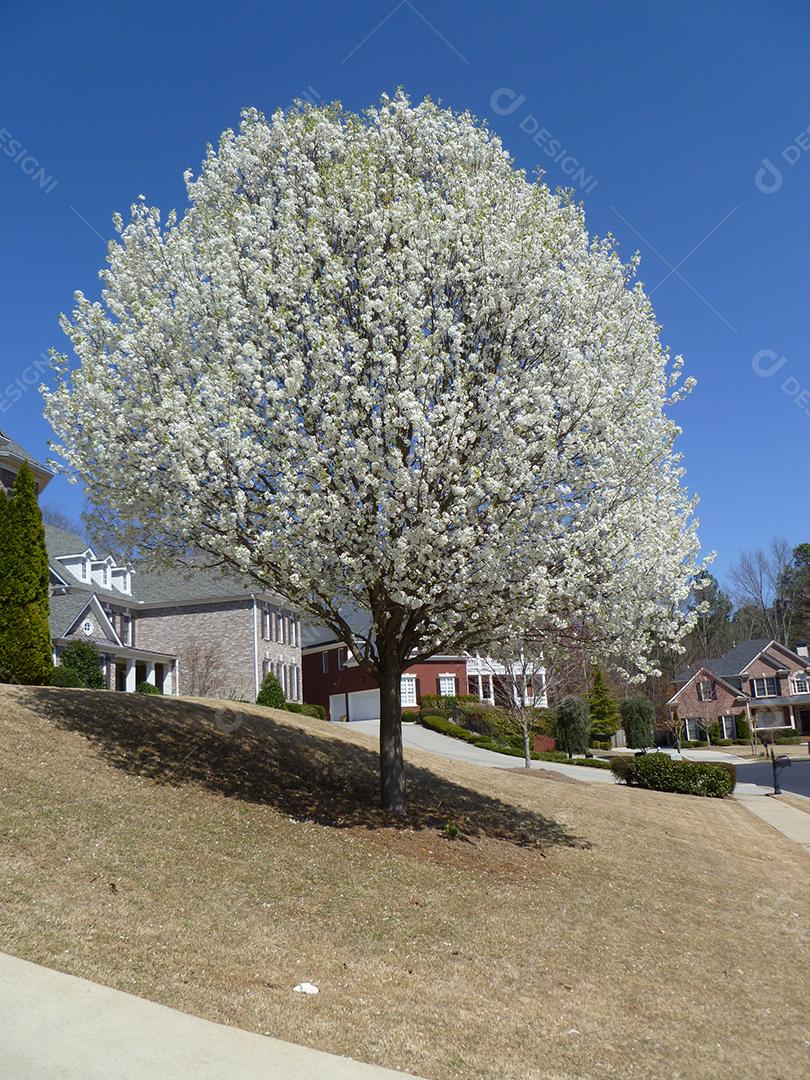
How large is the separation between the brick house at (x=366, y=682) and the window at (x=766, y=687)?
25.1 metres

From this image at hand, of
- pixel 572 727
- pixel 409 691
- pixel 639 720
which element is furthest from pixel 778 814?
pixel 409 691

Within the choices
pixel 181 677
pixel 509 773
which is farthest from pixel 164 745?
pixel 181 677

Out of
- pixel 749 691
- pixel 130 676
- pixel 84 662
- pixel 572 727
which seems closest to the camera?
pixel 84 662

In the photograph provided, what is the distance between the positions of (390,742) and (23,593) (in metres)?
9.89

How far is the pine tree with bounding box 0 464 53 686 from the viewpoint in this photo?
18.0 meters

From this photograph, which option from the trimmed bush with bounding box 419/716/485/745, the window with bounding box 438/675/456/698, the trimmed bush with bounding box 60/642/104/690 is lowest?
the trimmed bush with bounding box 419/716/485/745

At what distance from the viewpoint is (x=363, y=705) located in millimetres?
49094

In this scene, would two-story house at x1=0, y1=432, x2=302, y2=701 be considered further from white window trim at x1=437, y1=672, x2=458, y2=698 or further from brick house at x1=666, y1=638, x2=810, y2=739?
brick house at x1=666, y1=638, x2=810, y2=739

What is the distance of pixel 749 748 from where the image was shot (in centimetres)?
5541

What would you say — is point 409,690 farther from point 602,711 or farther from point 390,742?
point 390,742

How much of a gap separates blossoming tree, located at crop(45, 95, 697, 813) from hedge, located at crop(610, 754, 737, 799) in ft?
47.2

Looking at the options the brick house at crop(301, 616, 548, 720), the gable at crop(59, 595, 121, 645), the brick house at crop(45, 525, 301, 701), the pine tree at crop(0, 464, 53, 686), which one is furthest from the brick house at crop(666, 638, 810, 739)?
the pine tree at crop(0, 464, 53, 686)

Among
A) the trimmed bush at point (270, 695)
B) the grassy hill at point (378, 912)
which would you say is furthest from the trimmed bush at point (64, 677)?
the trimmed bush at point (270, 695)

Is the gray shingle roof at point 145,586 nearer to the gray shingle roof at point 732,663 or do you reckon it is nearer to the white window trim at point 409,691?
the white window trim at point 409,691
